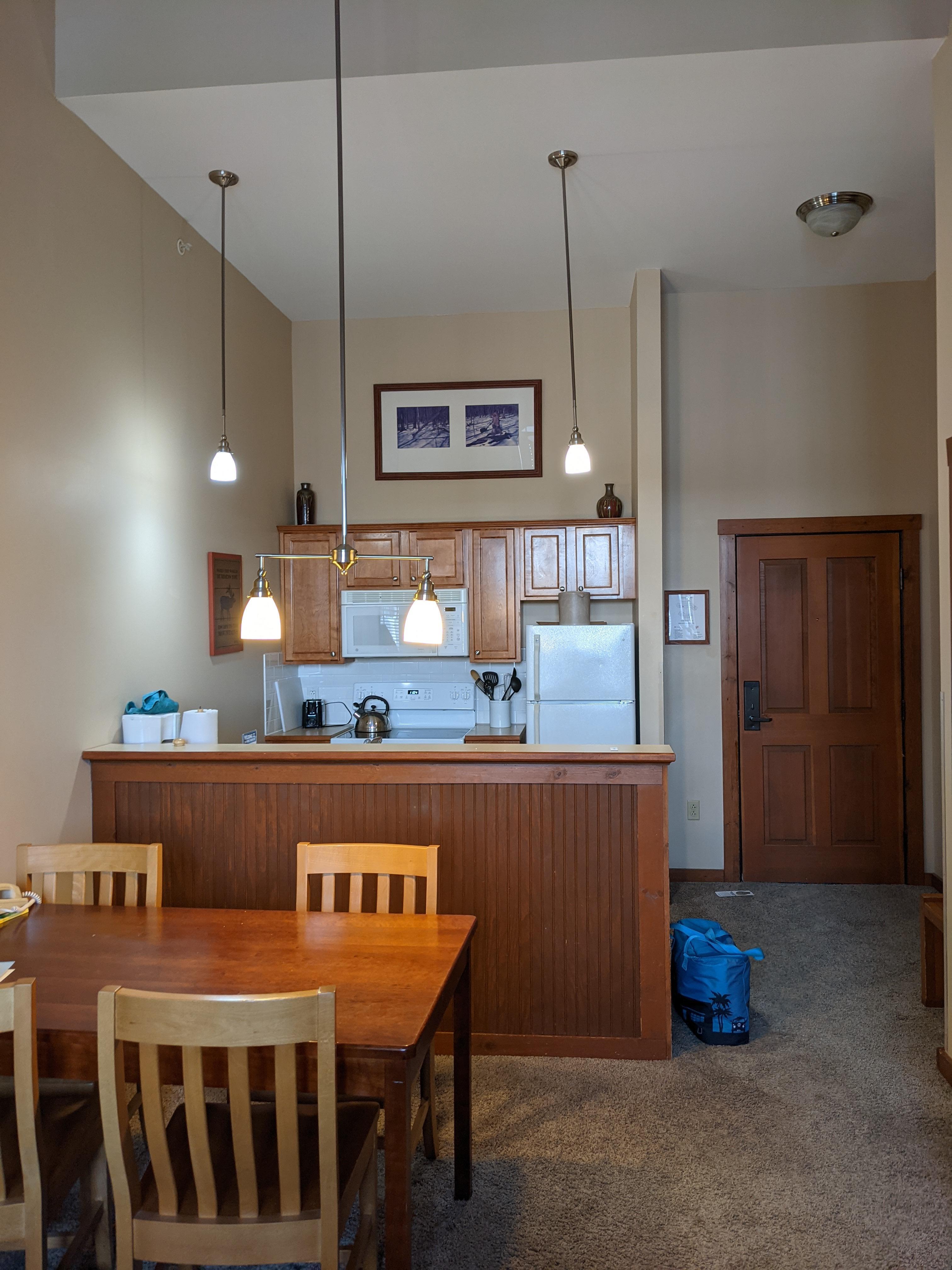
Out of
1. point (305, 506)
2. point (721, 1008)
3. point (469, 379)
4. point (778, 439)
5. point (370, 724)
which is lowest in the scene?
point (721, 1008)

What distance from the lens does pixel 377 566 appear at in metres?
4.91

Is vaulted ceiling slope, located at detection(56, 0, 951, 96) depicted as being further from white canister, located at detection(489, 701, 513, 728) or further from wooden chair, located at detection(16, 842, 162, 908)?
white canister, located at detection(489, 701, 513, 728)

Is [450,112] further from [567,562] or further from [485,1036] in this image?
[485,1036]

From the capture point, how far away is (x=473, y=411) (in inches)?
204

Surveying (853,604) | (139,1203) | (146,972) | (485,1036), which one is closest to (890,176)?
(853,604)

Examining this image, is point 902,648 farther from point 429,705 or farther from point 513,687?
point 429,705

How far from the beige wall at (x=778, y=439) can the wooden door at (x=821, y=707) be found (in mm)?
160

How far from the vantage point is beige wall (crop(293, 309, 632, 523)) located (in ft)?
16.7

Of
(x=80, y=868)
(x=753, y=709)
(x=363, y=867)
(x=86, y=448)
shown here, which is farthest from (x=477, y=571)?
(x=80, y=868)

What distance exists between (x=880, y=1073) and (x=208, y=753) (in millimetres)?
2459

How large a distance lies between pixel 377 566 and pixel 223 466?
1775mm

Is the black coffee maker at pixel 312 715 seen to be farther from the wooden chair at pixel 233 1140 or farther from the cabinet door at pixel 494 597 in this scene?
the wooden chair at pixel 233 1140

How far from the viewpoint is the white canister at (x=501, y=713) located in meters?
5.02

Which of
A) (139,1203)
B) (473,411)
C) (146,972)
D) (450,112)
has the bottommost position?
(139,1203)
